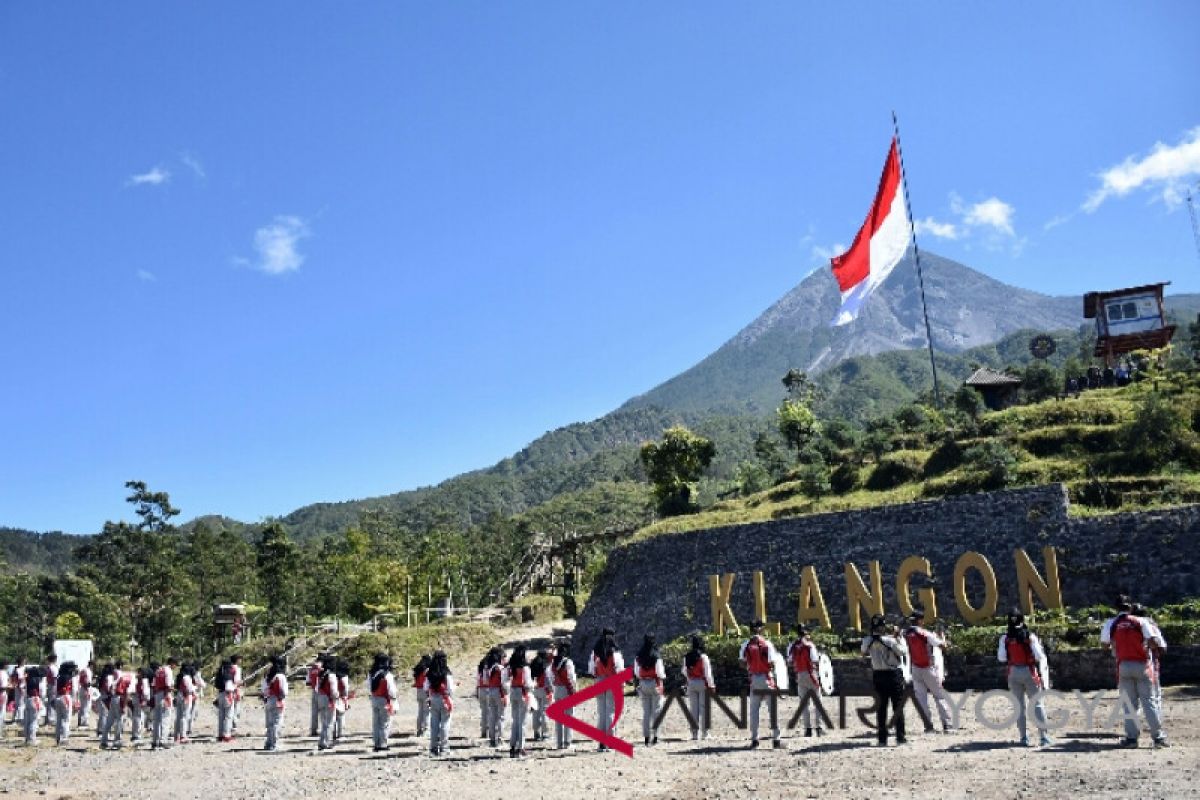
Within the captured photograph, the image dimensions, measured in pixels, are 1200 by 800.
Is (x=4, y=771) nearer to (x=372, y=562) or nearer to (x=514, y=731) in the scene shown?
(x=514, y=731)

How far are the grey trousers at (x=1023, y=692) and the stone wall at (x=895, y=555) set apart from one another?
8.81 m

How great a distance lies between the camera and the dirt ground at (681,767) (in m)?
9.47

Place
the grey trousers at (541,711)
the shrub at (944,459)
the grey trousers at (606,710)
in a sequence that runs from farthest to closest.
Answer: the shrub at (944,459)
the grey trousers at (541,711)
the grey trousers at (606,710)

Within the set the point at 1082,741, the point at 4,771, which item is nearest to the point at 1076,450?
the point at 1082,741

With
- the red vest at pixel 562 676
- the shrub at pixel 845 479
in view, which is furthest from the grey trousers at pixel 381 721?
the shrub at pixel 845 479

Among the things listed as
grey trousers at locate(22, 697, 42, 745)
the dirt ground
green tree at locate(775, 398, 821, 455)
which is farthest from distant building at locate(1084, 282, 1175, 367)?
grey trousers at locate(22, 697, 42, 745)

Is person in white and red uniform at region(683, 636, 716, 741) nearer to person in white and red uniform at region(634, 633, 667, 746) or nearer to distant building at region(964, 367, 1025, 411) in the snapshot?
person in white and red uniform at region(634, 633, 667, 746)

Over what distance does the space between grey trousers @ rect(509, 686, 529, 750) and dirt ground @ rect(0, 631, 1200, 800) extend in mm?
285

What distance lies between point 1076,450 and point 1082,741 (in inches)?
769

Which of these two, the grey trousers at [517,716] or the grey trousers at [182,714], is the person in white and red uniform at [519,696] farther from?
the grey trousers at [182,714]

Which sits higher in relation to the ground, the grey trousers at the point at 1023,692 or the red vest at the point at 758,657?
the red vest at the point at 758,657

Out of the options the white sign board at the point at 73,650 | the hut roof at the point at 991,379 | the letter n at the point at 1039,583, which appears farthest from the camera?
the hut roof at the point at 991,379

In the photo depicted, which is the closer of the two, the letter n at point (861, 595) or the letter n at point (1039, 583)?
the letter n at point (1039, 583)

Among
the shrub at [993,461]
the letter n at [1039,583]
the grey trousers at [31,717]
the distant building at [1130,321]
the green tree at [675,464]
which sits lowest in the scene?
the grey trousers at [31,717]
